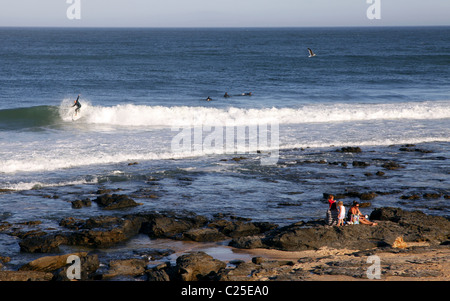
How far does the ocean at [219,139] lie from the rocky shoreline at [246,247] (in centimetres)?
117

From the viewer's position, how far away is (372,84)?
168ft

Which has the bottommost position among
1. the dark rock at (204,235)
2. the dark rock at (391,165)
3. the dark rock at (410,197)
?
the dark rock at (204,235)

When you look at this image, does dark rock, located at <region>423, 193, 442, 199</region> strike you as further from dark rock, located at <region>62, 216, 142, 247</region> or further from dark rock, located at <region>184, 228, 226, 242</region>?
dark rock, located at <region>62, 216, 142, 247</region>

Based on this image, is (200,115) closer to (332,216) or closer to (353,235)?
(332,216)

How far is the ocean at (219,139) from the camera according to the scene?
18.8 meters

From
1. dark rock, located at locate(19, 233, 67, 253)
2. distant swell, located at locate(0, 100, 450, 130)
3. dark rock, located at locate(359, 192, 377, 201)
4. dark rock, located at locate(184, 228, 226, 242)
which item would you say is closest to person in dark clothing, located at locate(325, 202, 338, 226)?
dark rock, located at locate(184, 228, 226, 242)

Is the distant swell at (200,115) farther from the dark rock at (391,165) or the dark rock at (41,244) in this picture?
the dark rock at (41,244)

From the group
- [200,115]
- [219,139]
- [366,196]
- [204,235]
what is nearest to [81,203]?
[204,235]

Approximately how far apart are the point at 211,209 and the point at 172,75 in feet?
125

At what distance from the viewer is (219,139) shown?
29.0 m

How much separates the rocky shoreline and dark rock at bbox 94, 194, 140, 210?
1.11 meters

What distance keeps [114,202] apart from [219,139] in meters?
11.8

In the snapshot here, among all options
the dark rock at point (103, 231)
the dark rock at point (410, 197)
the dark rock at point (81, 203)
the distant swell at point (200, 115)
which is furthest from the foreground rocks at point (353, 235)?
the distant swell at point (200, 115)

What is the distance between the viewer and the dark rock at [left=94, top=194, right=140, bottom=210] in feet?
57.8
